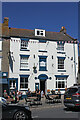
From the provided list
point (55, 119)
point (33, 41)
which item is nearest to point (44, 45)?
point (33, 41)

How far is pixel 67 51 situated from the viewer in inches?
901

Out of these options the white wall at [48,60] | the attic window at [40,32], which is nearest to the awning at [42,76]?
the white wall at [48,60]

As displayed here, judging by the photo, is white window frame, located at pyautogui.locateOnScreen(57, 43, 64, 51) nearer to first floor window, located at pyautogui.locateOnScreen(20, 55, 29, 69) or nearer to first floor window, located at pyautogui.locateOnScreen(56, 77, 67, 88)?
first floor window, located at pyautogui.locateOnScreen(56, 77, 67, 88)

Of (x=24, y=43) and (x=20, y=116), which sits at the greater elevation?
(x=24, y=43)

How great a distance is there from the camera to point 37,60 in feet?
69.5

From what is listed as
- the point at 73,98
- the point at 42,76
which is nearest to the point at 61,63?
the point at 42,76

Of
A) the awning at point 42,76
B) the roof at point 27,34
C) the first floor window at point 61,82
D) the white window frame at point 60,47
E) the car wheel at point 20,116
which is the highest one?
the roof at point 27,34

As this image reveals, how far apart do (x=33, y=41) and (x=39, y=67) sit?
3.36 meters

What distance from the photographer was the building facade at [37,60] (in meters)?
20.1

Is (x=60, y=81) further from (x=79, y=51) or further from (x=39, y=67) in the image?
(x=79, y=51)

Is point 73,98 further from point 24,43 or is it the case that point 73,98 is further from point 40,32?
point 40,32

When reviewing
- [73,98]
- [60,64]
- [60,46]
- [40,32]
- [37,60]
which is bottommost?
[73,98]

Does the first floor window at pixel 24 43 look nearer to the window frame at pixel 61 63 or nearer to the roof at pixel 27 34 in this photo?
the roof at pixel 27 34

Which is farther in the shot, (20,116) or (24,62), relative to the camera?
(24,62)
